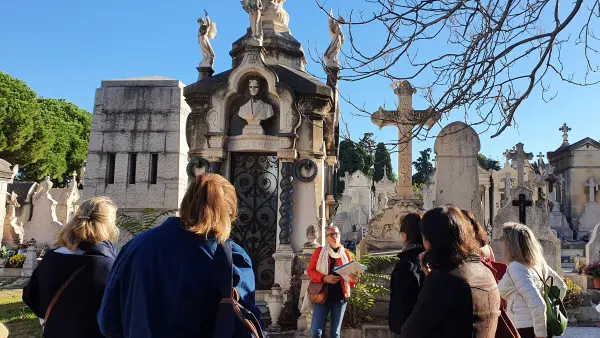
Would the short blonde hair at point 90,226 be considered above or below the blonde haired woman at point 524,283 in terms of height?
above

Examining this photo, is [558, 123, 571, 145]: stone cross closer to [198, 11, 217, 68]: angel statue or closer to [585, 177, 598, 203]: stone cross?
[585, 177, 598, 203]: stone cross

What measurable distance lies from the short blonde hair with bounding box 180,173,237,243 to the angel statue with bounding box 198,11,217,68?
7473mm

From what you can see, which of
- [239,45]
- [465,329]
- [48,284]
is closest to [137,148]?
[239,45]

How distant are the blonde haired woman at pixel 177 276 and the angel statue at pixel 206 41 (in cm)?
753

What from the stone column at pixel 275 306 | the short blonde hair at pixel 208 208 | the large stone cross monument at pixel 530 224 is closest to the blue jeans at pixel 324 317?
the stone column at pixel 275 306

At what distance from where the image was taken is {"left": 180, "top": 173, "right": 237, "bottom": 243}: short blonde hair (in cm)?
212

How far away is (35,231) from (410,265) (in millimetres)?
18507

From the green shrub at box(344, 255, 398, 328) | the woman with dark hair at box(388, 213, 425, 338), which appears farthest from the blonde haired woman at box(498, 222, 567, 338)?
the green shrub at box(344, 255, 398, 328)

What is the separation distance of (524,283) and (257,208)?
18.5ft

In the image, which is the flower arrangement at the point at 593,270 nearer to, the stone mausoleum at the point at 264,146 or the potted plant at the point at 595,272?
the potted plant at the point at 595,272

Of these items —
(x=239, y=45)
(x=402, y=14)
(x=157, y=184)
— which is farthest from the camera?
(x=157, y=184)

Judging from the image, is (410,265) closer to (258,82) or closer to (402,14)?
(402,14)

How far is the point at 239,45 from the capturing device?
9477 millimetres

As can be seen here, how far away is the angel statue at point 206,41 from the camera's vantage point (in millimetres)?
9180
